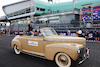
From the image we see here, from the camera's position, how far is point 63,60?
3.63m

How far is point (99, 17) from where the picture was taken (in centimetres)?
2153

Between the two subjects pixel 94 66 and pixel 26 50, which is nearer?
pixel 94 66

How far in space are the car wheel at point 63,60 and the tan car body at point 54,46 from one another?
0.18m

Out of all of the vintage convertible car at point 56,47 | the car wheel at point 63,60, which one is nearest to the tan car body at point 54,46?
the vintage convertible car at point 56,47

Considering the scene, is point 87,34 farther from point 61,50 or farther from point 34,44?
point 61,50

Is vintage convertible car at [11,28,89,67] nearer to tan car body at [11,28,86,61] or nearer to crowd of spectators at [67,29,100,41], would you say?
tan car body at [11,28,86,61]

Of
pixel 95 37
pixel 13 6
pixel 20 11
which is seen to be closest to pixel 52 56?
pixel 95 37

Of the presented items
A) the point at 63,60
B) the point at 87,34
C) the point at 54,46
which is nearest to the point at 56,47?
the point at 54,46

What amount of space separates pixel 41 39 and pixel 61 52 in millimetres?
1327

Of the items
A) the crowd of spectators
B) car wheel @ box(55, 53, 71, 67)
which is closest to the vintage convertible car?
car wheel @ box(55, 53, 71, 67)

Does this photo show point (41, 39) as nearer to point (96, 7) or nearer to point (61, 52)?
point (61, 52)

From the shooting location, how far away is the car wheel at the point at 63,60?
3.52m

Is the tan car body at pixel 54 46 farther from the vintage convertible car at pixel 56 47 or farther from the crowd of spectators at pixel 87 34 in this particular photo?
the crowd of spectators at pixel 87 34

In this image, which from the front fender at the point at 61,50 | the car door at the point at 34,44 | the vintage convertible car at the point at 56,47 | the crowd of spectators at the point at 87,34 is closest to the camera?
the front fender at the point at 61,50
